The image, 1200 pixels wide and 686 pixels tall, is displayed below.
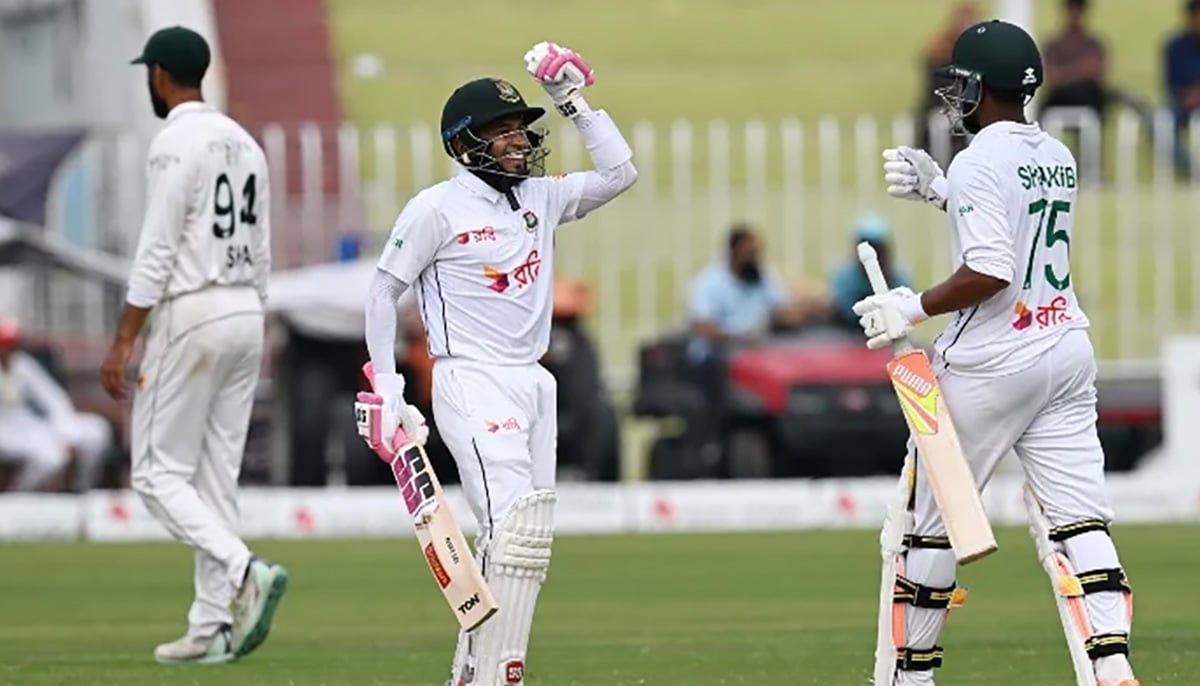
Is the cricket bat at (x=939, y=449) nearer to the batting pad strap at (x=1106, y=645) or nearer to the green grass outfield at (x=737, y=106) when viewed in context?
the batting pad strap at (x=1106, y=645)

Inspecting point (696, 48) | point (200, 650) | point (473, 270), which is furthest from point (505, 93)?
point (696, 48)

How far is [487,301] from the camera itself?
8.51 m

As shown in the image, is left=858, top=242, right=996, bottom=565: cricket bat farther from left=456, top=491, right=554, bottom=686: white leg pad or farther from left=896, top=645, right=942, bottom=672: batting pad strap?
left=456, top=491, right=554, bottom=686: white leg pad

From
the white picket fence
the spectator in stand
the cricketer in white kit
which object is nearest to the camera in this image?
the cricketer in white kit

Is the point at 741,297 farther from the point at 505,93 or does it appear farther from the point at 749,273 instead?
the point at 505,93

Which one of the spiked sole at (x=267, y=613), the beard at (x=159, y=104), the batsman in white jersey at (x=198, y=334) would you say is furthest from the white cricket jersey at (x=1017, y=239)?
the beard at (x=159, y=104)

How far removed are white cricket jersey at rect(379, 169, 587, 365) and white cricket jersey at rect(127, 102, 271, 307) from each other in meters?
1.81

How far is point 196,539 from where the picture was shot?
1013 cm

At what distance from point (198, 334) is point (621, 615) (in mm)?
2560

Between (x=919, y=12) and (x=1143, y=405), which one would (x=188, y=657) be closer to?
(x=1143, y=405)

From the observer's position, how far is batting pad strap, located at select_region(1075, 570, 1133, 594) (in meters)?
8.02

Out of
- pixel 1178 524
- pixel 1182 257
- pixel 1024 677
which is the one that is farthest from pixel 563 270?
pixel 1024 677

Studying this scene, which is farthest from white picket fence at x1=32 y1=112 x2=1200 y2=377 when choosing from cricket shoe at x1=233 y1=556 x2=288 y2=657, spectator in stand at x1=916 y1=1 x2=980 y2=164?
cricket shoe at x1=233 y1=556 x2=288 y2=657

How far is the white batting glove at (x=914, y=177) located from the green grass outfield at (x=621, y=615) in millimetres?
1667
